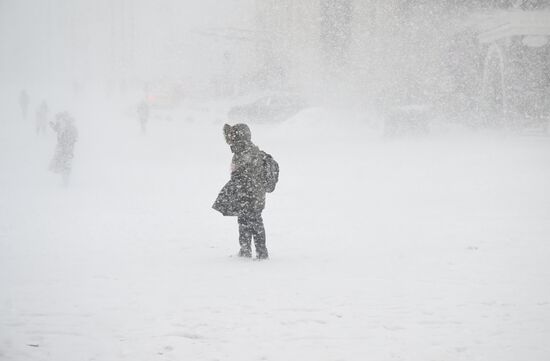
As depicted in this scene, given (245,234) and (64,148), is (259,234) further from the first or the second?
(64,148)

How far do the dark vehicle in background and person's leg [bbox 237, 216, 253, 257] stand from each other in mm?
19690

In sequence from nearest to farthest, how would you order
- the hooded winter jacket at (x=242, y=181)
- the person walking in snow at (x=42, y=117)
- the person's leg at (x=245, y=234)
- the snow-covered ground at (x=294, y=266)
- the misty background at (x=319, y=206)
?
the snow-covered ground at (x=294, y=266), the misty background at (x=319, y=206), the hooded winter jacket at (x=242, y=181), the person's leg at (x=245, y=234), the person walking in snow at (x=42, y=117)

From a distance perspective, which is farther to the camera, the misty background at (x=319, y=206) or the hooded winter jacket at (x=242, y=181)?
the hooded winter jacket at (x=242, y=181)

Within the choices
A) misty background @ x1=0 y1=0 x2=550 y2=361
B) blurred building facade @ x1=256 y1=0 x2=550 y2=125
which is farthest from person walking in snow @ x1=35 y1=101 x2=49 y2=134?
blurred building facade @ x1=256 y1=0 x2=550 y2=125

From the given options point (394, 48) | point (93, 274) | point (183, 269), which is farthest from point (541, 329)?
point (394, 48)

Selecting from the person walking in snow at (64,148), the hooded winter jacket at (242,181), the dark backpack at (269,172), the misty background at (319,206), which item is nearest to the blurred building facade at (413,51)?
the misty background at (319,206)

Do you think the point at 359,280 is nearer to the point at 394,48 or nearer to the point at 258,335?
the point at 258,335

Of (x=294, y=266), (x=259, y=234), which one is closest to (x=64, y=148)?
(x=259, y=234)

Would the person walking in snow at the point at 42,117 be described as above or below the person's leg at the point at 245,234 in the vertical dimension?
above

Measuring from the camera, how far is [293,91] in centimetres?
2916

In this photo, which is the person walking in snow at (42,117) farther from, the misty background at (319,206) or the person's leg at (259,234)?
the person's leg at (259,234)

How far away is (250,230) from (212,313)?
189 centimetres

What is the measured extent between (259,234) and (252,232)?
0.32 ft

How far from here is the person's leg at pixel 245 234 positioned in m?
6.13
